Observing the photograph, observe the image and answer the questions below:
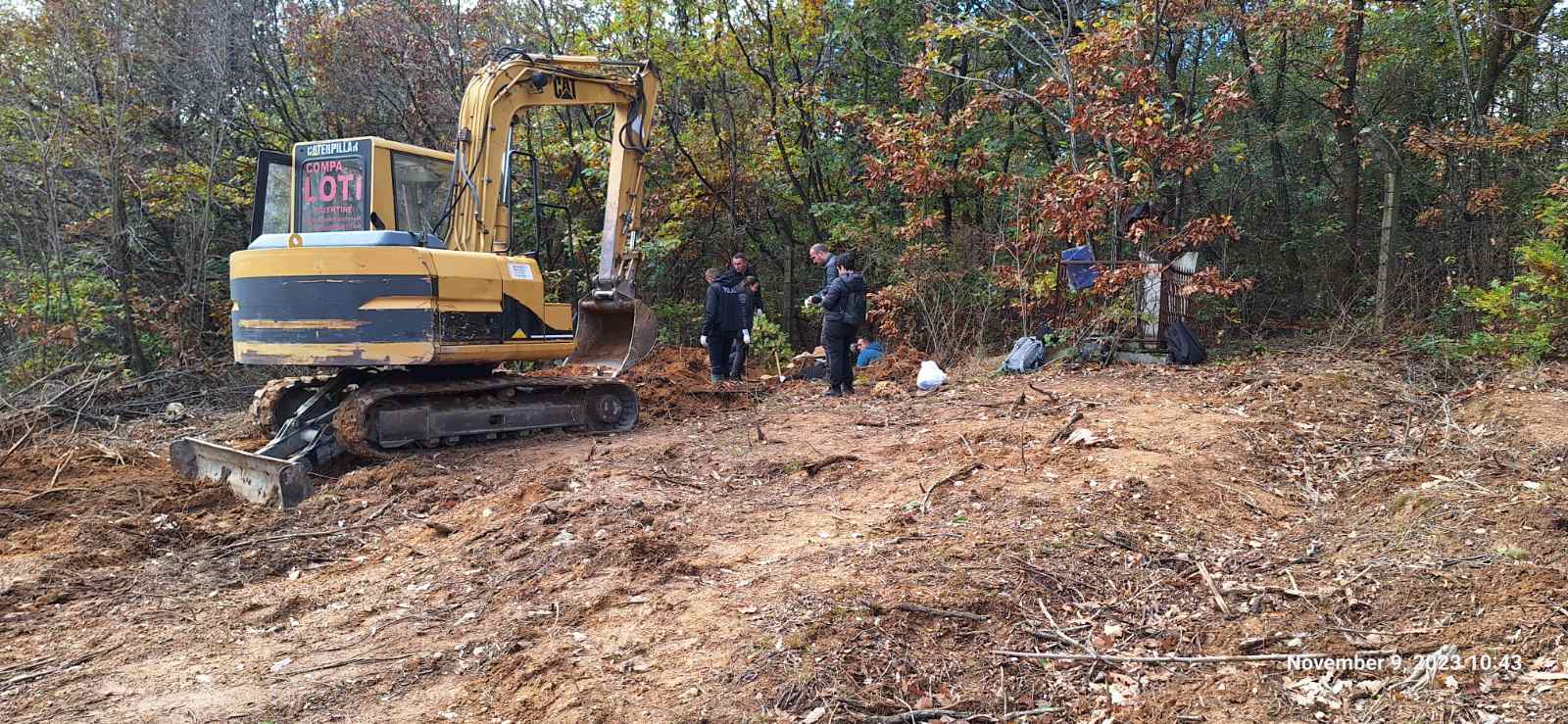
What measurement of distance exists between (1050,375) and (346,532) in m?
6.95

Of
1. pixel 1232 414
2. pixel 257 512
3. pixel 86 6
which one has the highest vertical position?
pixel 86 6

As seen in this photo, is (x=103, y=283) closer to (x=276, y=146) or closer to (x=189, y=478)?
(x=276, y=146)

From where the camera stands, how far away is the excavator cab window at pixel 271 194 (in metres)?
7.84

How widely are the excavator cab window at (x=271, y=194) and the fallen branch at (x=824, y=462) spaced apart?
4845 mm

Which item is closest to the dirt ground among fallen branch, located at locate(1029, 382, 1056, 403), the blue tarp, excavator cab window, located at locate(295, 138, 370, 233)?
fallen branch, located at locate(1029, 382, 1056, 403)

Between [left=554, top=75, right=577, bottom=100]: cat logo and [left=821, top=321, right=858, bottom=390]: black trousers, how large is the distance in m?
3.29

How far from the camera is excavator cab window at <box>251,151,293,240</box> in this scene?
7840 millimetres

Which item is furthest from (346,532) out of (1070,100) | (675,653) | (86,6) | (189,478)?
(86,6)

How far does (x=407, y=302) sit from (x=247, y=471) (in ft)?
5.17

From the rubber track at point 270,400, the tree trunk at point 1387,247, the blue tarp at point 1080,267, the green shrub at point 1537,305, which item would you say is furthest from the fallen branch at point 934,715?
the tree trunk at point 1387,247

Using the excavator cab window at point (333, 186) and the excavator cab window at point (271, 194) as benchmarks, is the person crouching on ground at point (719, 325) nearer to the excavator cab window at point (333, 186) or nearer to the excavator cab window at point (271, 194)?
the excavator cab window at point (333, 186)

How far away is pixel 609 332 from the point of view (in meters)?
9.73

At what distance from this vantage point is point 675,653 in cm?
369

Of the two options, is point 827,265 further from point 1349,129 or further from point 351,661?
point 1349,129
